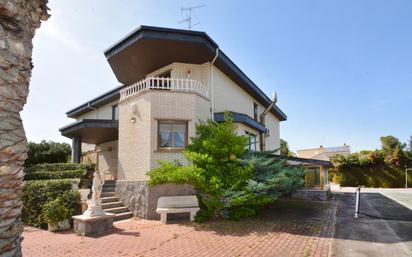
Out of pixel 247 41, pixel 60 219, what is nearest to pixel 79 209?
pixel 60 219

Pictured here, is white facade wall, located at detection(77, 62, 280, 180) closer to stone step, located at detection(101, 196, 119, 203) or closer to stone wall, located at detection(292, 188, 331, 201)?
stone step, located at detection(101, 196, 119, 203)

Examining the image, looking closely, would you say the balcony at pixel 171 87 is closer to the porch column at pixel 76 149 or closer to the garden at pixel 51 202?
the garden at pixel 51 202

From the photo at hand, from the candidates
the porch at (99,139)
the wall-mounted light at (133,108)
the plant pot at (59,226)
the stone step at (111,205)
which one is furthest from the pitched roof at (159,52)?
the plant pot at (59,226)

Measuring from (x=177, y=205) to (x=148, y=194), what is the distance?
1.55 metres

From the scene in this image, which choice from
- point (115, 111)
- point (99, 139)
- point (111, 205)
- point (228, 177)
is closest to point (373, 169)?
point (228, 177)

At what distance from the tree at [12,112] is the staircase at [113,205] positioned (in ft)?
30.4

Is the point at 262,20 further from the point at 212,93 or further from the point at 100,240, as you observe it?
the point at 100,240

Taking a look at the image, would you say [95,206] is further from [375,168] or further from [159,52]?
[375,168]

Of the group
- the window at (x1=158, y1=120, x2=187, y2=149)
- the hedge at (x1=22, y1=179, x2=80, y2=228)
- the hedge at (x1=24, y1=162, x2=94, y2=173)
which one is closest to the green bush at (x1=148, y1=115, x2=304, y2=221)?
the window at (x1=158, y1=120, x2=187, y2=149)

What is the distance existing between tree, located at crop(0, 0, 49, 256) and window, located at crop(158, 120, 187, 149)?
10.8 meters

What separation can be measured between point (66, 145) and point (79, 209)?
42.7 feet

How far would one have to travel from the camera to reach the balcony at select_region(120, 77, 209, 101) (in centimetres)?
1378

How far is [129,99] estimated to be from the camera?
47.9 feet

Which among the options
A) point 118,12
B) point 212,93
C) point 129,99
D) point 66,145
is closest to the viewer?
point 118,12
